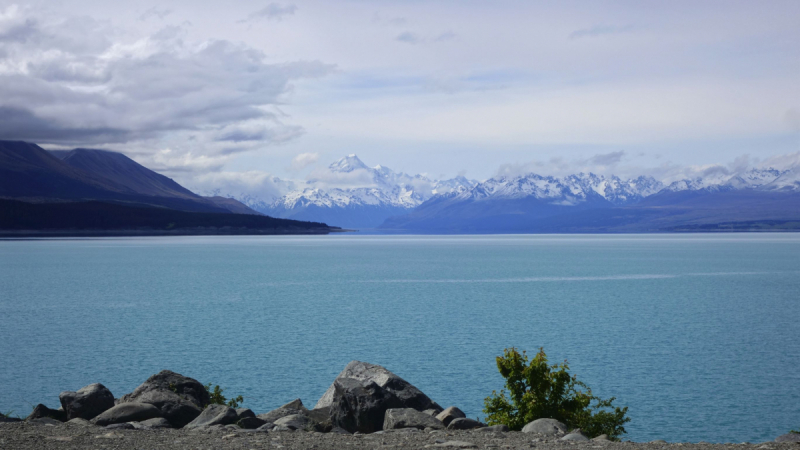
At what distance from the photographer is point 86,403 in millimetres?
19031

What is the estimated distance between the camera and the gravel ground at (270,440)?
13.7m

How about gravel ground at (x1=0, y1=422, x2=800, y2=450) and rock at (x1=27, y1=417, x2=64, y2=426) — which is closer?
gravel ground at (x1=0, y1=422, x2=800, y2=450)

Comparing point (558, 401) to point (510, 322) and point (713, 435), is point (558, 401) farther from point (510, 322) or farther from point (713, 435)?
point (510, 322)

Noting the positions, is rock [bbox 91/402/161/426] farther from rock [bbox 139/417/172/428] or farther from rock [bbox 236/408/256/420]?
rock [bbox 236/408/256/420]

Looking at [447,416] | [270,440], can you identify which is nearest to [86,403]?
[270,440]

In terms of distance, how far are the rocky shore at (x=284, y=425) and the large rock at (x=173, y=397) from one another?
0.09 ft

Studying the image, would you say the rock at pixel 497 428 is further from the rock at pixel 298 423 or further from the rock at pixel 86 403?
the rock at pixel 86 403

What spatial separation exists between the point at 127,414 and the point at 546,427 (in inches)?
422

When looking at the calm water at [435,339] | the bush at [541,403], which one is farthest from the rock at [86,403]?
the bush at [541,403]

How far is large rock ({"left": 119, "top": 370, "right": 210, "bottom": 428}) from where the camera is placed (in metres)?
18.5

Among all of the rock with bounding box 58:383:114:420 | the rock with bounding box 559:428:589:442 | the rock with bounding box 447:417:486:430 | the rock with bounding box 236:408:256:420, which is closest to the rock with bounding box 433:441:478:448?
the rock with bounding box 559:428:589:442

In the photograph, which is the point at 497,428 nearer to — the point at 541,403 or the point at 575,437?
the point at 541,403

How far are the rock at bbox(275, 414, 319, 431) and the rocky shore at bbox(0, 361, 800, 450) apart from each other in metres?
0.03

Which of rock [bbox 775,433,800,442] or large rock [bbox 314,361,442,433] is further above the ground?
rock [bbox 775,433,800,442]
